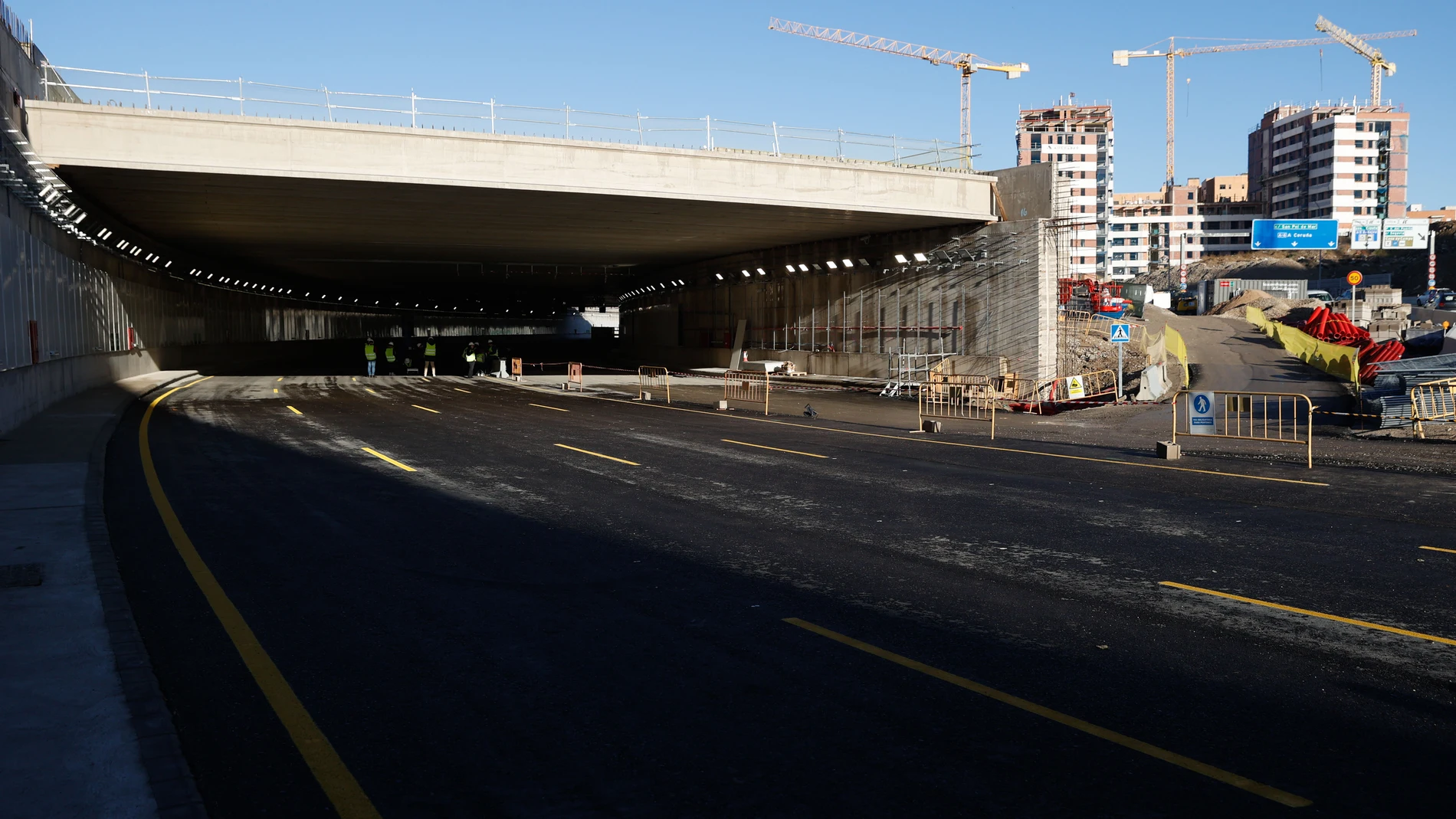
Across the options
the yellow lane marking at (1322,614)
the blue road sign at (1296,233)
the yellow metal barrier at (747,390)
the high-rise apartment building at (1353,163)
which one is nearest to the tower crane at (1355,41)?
the high-rise apartment building at (1353,163)

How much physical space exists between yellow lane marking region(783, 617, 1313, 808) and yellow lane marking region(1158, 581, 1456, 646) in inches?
128

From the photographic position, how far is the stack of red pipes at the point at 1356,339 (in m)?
37.4

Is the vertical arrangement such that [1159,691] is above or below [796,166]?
below

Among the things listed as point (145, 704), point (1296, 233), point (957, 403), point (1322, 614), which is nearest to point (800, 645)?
point (145, 704)

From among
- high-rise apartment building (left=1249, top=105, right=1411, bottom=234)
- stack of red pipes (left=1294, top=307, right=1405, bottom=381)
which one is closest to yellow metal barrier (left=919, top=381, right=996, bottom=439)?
stack of red pipes (left=1294, top=307, right=1405, bottom=381)

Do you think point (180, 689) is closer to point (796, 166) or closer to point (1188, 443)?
point (1188, 443)

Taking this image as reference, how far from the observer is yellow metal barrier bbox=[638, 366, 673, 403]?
116 feet

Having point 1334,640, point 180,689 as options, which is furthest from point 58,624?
point 1334,640

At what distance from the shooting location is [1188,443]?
21.4 m

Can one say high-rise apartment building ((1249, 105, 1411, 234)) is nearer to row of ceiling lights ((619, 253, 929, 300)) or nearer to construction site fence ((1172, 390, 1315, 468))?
row of ceiling lights ((619, 253, 929, 300))

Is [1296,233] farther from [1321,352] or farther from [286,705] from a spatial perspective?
[286,705]

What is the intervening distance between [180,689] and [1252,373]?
4116 centimetres

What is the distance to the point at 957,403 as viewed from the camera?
33312 millimetres

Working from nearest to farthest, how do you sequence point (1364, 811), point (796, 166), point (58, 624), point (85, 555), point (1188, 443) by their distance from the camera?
1. point (1364, 811)
2. point (58, 624)
3. point (85, 555)
4. point (1188, 443)
5. point (796, 166)
